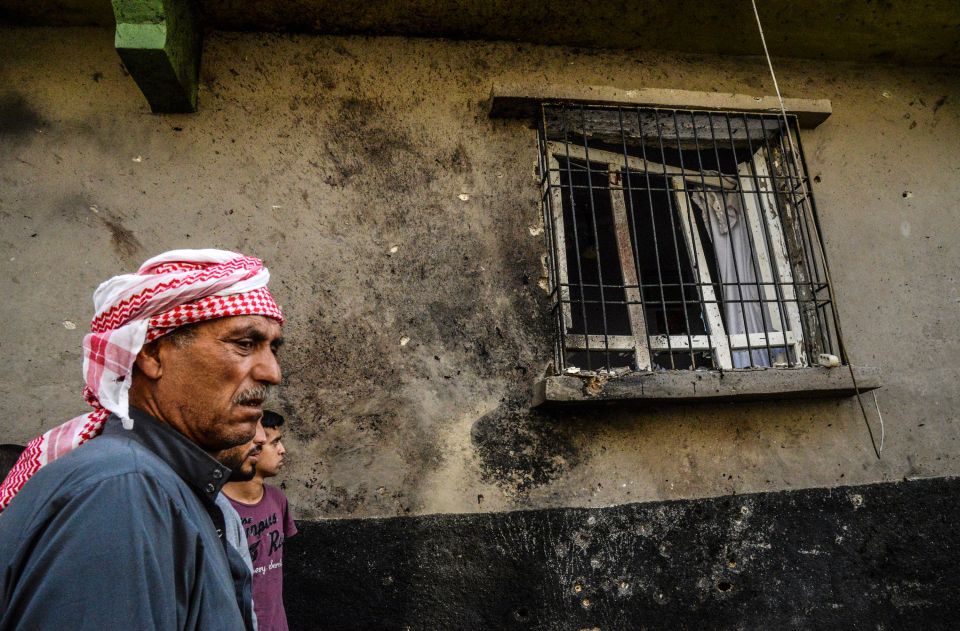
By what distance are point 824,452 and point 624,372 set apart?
1.26 m

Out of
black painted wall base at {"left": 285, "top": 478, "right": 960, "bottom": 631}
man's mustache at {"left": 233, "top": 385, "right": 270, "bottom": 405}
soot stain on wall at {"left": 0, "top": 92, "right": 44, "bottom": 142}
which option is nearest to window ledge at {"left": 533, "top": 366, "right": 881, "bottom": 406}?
black painted wall base at {"left": 285, "top": 478, "right": 960, "bottom": 631}

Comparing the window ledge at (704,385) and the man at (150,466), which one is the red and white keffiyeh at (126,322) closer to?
the man at (150,466)

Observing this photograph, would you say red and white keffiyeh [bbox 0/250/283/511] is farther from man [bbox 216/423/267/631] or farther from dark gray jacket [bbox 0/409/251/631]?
man [bbox 216/423/267/631]

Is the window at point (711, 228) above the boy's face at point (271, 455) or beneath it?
above

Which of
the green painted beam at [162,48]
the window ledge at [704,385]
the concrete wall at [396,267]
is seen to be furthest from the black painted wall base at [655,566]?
the green painted beam at [162,48]

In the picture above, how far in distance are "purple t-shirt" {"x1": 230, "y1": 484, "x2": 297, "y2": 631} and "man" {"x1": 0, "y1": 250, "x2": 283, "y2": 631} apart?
88 cm

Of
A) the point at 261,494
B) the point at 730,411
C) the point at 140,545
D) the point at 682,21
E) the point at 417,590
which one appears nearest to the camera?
the point at 140,545

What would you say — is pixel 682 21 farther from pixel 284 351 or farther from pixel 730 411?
pixel 284 351

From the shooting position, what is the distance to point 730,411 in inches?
133

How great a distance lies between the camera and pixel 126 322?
4.78 feet

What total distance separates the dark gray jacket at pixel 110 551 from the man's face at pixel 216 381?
A: 0.45 ft

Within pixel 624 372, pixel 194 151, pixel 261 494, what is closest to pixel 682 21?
pixel 624 372

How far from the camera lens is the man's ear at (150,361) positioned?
4.65ft

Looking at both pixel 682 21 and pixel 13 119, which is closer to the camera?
pixel 13 119
